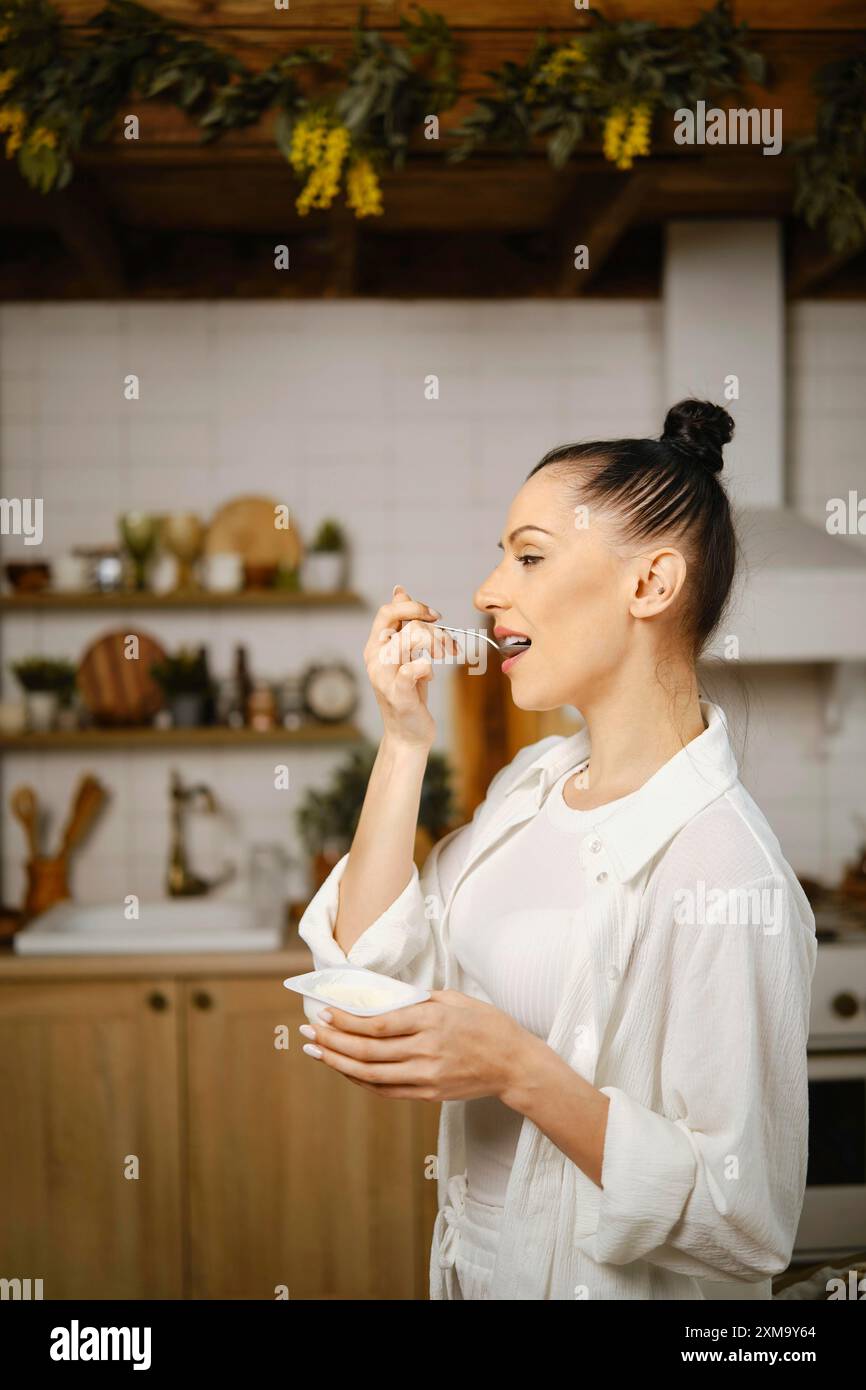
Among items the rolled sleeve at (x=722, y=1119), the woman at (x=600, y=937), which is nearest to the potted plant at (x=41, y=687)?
the woman at (x=600, y=937)

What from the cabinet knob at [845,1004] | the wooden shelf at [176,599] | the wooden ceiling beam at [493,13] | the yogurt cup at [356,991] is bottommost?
the cabinet knob at [845,1004]

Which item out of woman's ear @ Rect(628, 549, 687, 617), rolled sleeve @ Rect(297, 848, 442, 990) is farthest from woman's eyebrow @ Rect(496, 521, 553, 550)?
rolled sleeve @ Rect(297, 848, 442, 990)

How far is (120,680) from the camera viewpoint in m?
3.10

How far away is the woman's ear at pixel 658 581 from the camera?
4.00ft

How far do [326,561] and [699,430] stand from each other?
1898 mm

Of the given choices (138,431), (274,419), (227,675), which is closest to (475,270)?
(274,419)

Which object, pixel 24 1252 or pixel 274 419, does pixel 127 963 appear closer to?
pixel 24 1252

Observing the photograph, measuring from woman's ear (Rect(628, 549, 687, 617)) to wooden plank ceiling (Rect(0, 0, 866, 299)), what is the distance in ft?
4.93

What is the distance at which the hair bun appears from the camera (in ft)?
4.16

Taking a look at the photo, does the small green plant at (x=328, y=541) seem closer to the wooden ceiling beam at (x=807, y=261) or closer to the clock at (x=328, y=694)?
the clock at (x=328, y=694)

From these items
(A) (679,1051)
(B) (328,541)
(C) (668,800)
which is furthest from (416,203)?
(A) (679,1051)

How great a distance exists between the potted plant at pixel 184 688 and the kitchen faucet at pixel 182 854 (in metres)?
0.21

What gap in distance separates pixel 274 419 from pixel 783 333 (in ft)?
4.58

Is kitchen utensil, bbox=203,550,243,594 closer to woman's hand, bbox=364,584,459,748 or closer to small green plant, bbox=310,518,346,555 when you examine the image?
small green plant, bbox=310,518,346,555
